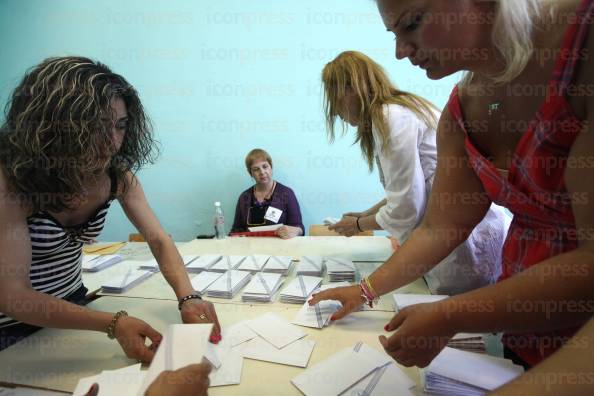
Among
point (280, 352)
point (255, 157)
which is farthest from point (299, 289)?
point (255, 157)

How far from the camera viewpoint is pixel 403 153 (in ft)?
4.13

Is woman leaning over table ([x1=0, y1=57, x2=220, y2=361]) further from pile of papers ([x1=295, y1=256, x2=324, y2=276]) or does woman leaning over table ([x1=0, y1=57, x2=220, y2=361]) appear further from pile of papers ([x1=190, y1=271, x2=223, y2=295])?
pile of papers ([x1=295, y1=256, x2=324, y2=276])

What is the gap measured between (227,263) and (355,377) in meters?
0.93

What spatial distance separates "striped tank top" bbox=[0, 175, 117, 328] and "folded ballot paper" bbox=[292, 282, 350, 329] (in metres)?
0.74

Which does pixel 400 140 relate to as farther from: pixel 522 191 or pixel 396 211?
pixel 522 191

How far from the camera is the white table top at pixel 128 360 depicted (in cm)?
80

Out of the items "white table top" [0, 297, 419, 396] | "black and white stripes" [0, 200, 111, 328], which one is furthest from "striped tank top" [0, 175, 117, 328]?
"white table top" [0, 297, 419, 396]

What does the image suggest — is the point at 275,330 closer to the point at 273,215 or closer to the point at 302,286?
the point at 302,286

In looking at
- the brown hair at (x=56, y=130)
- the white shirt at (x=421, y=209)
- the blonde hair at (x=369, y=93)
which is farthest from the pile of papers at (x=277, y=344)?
the blonde hair at (x=369, y=93)

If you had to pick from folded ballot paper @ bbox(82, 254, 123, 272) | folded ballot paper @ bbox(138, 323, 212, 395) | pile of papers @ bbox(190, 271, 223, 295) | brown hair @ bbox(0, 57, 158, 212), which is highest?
brown hair @ bbox(0, 57, 158, 212)

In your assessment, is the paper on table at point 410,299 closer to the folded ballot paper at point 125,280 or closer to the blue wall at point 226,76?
the folded ballot paper at point 125,280

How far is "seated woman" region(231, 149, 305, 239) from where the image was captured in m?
2.71

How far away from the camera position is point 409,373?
2.57ft

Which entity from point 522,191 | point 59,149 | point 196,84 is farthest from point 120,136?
point 196,84
